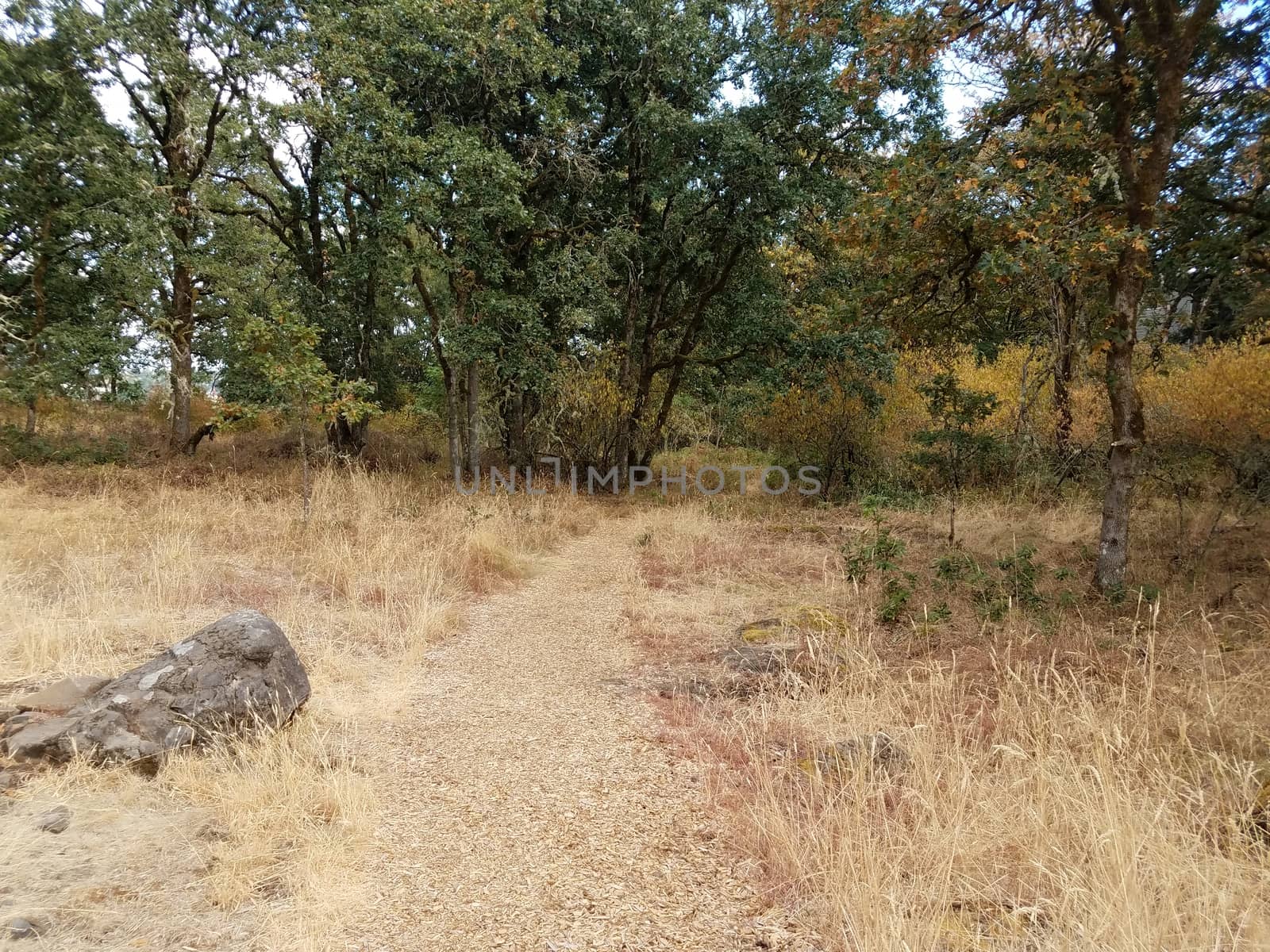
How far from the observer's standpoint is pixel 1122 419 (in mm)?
5664

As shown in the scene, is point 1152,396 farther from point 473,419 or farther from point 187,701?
point 187,701

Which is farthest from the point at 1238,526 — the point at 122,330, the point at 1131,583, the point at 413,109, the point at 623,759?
the point at 122,330

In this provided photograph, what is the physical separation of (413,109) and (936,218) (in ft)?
31.2

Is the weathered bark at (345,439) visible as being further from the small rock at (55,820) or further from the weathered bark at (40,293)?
the small rock at (55,820)

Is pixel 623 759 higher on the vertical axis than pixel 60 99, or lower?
lower

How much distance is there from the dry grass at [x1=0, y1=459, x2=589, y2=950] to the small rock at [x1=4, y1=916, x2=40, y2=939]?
0.17 ft

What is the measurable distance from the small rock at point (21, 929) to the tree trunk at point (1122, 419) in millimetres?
7315

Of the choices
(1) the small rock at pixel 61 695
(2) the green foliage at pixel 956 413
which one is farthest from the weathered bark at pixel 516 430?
(1) the small rock at pixel 61 695

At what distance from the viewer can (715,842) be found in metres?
2.83

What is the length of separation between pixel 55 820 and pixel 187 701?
30.6 inches

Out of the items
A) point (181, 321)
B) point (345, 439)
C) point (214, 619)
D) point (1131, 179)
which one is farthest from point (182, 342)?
point (1131, 179)

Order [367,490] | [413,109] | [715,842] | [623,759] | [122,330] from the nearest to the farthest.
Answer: [715,842], [623,759], [367,490], [413,109], [122,330]

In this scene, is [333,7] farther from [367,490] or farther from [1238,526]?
[1238,526]

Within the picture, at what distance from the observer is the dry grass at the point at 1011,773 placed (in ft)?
6.73
